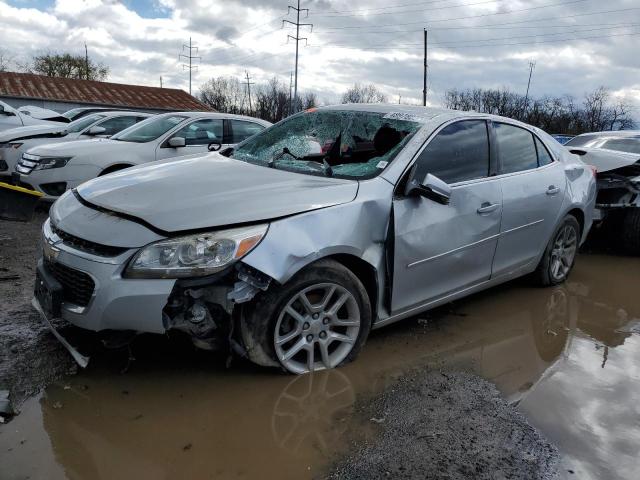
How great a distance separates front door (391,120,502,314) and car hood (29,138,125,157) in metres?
4.86

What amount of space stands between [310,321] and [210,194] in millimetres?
906

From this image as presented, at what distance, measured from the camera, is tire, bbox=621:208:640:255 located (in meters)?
6.66

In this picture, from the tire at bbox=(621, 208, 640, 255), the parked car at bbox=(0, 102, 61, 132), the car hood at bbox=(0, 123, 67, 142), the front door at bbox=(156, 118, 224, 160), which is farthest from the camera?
the parked car at bbox=(0, 102, 61, 132)

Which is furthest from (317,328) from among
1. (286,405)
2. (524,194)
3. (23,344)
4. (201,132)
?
(201,132)

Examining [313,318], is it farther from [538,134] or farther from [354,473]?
[538,134]

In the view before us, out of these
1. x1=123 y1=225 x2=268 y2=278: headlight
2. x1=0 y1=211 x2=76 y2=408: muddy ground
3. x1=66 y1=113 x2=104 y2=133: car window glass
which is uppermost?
x1=66 y1=113 x2=104 y2=133: car window glass

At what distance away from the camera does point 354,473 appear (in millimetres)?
2342

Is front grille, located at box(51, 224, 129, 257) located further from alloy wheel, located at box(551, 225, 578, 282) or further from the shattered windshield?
alloy wheel, located at box(551, 225, 578, 282)

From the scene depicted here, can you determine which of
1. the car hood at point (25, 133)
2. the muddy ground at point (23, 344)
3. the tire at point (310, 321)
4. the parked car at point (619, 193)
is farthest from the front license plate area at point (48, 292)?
the car hood at point (25, 133)

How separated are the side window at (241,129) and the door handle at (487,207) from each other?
4.63 metres

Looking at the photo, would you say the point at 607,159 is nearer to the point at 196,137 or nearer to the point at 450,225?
the point at 450,225

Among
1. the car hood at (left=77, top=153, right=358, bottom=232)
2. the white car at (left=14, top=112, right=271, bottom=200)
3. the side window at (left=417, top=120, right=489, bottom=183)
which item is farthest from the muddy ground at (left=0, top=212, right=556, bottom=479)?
the white car at (left=14, top=112, right=271, bottom=200)

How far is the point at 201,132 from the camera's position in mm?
7637

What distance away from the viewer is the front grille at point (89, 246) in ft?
8.99
